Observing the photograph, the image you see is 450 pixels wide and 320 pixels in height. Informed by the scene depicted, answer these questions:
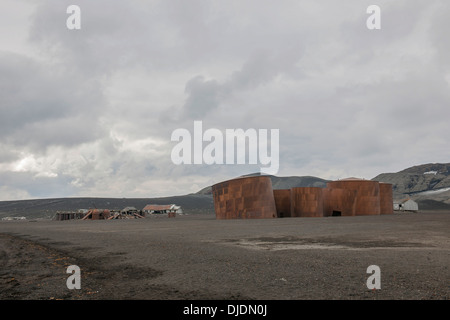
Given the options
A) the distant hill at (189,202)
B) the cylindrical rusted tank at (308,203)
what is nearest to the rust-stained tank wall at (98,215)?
the cylindrical rusted tank at (308,203)

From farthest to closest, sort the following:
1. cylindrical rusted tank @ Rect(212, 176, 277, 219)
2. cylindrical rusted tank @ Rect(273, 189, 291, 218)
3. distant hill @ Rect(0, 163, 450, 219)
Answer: distant hill @ Rect(0, 163, 450, 219) → cylindrical rusted tank @ Rect(273, 189, 291, 218) → cylindrical rusted tank @ Rect(212, 176, 277, 219)

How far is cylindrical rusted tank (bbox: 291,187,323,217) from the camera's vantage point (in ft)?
168

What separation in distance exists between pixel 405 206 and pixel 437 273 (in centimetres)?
9872

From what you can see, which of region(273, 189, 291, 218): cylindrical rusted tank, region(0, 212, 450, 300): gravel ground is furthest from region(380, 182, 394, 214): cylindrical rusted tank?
region(0, 212, 450, 300): gravel ground

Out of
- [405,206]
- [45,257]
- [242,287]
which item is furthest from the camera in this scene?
[405,206]

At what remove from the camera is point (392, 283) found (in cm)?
767

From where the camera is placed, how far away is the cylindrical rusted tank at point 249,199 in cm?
4731

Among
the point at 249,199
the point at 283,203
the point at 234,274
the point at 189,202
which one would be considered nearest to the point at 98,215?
the point at 249,199

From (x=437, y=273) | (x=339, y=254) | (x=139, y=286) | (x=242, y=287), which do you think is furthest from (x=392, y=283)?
(x=139, y=286)

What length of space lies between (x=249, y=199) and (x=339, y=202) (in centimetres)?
1829

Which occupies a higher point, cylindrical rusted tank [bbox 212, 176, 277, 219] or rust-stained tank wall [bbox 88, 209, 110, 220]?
cylindrical rusted tank [bbox 212, 176, 277, 219]

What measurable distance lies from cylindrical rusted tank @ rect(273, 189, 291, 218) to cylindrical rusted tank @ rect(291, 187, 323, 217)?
7.91 feet

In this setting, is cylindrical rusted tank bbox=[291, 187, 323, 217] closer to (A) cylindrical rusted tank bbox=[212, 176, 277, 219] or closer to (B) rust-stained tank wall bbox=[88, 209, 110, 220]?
(A) cylindrical rusted tank bbox=[212, 176, 277, 219]
